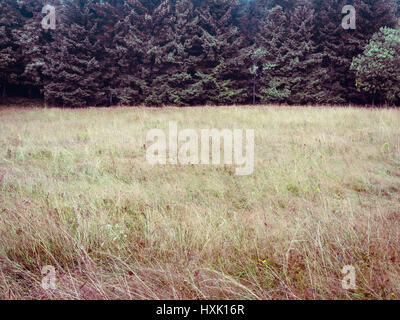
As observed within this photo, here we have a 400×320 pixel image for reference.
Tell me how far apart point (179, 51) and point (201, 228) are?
17686 millimetres

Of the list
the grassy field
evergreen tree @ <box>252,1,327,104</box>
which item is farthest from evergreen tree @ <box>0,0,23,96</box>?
evergreen tree @ <box>252,1,327,104</box>

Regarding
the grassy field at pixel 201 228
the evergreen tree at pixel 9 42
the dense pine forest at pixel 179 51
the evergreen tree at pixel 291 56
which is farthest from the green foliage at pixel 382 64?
the evergreen tree at pixel 9 42

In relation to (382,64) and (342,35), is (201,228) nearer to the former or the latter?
(382,64)

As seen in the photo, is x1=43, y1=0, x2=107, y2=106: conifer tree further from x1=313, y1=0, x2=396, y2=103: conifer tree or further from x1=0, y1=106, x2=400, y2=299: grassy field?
x1=313, y1=0, x2=396, y2=103: conifer tree

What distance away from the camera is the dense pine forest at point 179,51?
56.2ft

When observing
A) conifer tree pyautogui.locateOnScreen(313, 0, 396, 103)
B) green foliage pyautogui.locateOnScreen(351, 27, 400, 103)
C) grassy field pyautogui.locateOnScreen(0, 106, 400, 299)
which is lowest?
grassy field pyautogui.locateOnScreen(0, 106, 400, 299)

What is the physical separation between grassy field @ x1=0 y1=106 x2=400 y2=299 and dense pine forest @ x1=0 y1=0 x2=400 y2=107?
14801mm

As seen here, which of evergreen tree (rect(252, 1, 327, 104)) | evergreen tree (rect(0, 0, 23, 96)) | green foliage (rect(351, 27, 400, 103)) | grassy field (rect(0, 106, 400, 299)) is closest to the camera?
grassy field (rect(0, 106, 400, 299))

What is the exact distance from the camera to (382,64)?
13.9 metres

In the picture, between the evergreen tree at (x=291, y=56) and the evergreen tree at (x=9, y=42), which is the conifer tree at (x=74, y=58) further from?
the evergreen tree at (x=291, y=56)

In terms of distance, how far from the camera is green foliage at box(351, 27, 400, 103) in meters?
13.5

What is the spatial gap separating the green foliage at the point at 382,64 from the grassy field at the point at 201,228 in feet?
41.7
